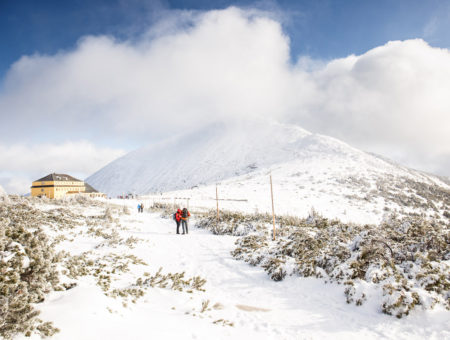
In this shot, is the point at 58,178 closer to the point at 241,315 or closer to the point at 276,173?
the point at 276,173

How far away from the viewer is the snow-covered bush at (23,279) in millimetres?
3549

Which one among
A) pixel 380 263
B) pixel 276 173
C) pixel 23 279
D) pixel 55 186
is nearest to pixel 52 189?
pixel 55 186

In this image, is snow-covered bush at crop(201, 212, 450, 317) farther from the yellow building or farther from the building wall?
the building wall

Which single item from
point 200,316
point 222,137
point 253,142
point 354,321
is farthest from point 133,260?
point 222,137

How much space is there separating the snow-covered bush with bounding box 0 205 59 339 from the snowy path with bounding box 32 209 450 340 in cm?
32

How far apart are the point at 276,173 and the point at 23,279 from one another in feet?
204

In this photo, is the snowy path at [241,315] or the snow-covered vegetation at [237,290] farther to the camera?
the snowy path at [241,315]

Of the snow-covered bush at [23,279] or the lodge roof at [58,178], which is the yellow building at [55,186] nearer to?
the lodge roof at [58,178]

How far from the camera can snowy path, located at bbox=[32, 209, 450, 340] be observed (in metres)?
4.38

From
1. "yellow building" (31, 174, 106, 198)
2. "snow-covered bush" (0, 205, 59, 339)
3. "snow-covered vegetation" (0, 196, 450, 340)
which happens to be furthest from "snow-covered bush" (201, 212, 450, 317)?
"yellow building" (31, 174, 106, 198)

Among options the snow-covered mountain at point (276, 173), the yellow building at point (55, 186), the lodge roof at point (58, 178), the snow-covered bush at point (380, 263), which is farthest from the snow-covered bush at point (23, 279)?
the lodge roof at point (58, 178)

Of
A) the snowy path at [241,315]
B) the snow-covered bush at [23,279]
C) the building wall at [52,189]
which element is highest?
the building wall at [52,189]

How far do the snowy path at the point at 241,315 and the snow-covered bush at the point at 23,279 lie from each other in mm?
324

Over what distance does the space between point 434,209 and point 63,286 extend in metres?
42.9
